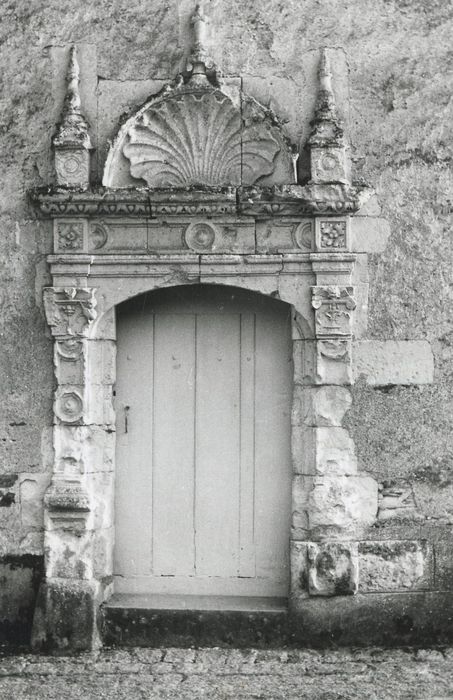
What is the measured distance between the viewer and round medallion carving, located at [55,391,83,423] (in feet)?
16.8

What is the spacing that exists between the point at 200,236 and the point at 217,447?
119 cm

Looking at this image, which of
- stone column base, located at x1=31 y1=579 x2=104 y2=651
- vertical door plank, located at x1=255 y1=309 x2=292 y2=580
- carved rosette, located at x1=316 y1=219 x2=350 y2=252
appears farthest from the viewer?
vertical door plank, located at x1=255 y1=309 x2=292 y2=580

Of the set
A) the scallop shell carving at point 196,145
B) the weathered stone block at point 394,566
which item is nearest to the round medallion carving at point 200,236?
the scallop shell carving at point 196,145

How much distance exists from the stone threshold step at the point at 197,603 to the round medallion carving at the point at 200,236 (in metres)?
1.93

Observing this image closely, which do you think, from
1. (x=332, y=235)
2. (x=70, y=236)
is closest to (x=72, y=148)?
(x=70, y=236)

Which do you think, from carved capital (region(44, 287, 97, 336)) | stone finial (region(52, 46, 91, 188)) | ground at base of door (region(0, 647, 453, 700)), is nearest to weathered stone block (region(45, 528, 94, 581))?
ground at base of door (region(0, 647, 453, 700))

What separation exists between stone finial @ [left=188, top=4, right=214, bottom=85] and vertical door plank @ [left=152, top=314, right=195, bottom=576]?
131 centimetres

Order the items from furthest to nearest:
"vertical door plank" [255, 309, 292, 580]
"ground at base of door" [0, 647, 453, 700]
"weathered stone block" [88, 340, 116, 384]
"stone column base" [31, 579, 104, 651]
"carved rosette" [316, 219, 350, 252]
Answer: "vertical door plank" [255, 309, 292, 580] < "weathered stone block" [88, 340, 116, 384] < "carved rosette" [316, 219, 350, 252] < "stone column base" [31, 579, 104, 651] < "ground at base of door" [0, 647, 453, 700]

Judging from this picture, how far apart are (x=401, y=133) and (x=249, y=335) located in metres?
1.39

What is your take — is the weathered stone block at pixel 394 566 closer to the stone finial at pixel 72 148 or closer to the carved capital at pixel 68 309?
the carved capital at pixel 68 309

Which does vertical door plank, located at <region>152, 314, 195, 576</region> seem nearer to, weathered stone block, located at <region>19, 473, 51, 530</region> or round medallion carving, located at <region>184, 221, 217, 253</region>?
round medallion carving, located at <region>184, 221, 217, 253</region>

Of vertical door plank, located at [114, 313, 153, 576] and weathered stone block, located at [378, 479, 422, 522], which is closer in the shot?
weathered stone block, located at [378, 479, 422, 522]

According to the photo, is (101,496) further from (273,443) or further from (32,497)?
(273,443)

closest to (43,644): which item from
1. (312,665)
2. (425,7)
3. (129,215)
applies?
(312,665)
